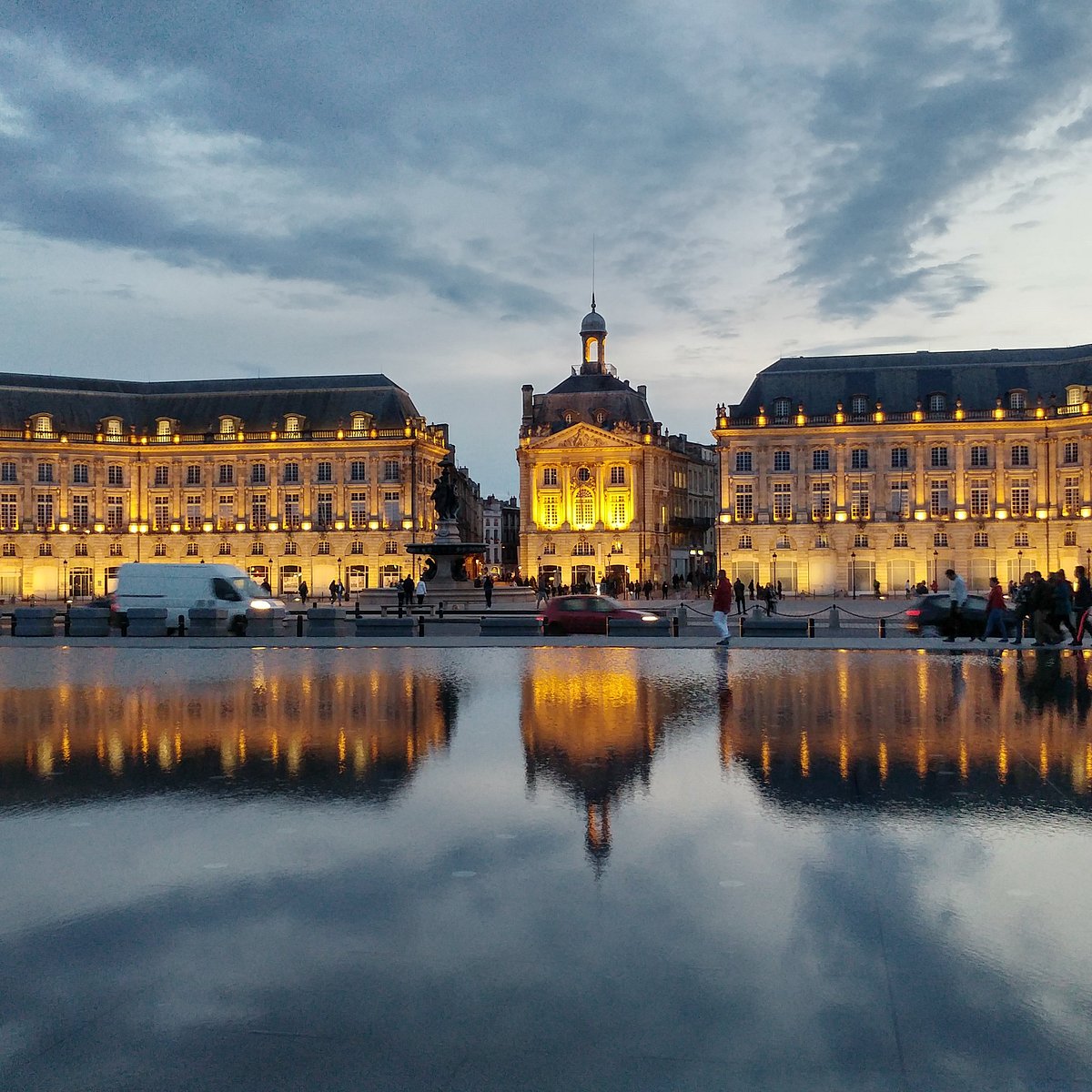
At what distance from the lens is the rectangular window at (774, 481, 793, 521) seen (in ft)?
277

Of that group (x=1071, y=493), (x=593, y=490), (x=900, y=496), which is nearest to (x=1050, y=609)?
(x=900, y=496)

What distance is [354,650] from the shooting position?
25.9 meters

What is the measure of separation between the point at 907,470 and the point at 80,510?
64.5 meters

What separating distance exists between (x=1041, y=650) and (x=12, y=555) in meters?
83.5

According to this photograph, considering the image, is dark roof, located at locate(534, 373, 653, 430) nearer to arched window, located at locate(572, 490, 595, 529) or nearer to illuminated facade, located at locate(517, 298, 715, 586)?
illuminated facade, located at locate(517, 298, 715, 586)

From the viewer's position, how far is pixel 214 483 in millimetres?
91875

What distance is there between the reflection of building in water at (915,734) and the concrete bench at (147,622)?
57.8ft

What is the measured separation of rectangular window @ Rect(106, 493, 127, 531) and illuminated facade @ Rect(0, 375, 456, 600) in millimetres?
74

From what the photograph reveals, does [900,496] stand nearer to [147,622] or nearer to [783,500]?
[783,500]

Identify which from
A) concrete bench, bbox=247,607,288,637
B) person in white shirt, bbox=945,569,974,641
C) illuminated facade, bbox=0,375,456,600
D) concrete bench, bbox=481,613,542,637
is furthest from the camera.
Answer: illuminated facade, bbox=0,375,456,600

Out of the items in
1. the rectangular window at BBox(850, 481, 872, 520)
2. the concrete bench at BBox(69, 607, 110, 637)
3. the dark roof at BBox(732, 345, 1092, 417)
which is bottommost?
the concrete bench at BBox(69, 607, 110, 637)

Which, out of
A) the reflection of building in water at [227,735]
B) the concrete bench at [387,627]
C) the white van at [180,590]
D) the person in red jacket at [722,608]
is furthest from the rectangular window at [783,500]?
the reflection of building in water at [227,735]

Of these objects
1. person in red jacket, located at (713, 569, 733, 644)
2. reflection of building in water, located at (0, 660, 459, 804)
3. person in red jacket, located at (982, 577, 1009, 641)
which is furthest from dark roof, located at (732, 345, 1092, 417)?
reflection of building in water, located at (0, 660, 459, 804)

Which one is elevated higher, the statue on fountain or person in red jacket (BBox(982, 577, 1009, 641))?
the statue on fountain
